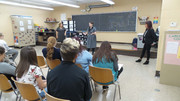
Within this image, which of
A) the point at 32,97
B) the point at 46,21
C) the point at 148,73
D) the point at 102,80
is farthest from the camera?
the point at 46,21

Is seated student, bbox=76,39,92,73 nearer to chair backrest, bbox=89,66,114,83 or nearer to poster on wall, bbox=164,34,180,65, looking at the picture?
chair backrest, bbox=89,66,114,83

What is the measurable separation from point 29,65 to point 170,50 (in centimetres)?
266

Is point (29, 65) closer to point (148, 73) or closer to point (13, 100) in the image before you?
point (13, 100)

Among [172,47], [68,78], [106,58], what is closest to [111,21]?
[172,47]

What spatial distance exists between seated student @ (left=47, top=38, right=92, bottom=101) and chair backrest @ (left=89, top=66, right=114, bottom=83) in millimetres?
787

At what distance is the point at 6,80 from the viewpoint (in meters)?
1.76

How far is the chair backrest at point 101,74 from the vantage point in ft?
6.32

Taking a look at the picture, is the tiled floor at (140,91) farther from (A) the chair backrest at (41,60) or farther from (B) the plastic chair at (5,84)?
(A) the chair backrest at (41,60)

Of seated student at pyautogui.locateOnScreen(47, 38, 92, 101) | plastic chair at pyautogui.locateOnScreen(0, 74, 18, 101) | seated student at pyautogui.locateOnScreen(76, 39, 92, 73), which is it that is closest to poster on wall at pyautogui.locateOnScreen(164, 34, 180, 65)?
seated student at pyautogui.locateOnScreen(76, 39, 92, 73)

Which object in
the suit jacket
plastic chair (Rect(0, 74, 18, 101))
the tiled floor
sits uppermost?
the suit jacket

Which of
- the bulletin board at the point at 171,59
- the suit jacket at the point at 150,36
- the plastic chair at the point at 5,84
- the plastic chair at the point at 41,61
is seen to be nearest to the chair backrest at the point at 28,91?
the plastic chair at the point at 5,84

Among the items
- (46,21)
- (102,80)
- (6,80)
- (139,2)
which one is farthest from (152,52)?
(46,21)

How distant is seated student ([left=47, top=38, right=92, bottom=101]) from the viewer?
42.7 inches

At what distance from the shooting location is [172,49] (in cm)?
262
